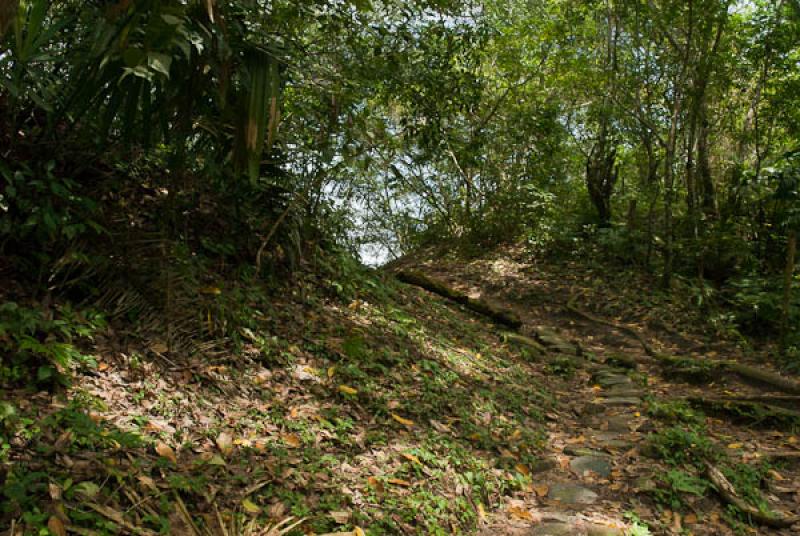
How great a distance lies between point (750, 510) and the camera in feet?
12.0

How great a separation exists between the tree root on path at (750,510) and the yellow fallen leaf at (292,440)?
2838 mm

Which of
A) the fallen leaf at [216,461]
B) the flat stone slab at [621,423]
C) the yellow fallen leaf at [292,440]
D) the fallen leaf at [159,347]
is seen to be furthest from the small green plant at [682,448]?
the fallen leaf at [159,347]

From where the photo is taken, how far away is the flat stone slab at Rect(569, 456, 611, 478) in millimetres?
4322

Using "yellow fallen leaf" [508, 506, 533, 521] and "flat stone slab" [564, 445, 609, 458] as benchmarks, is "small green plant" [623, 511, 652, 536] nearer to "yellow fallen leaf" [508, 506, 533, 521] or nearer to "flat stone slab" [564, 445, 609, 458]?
"yellow fallen leaf" [508, 506, 533, 521]

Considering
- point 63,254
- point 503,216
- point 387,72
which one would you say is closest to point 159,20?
point 63,254

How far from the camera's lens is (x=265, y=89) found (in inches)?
131

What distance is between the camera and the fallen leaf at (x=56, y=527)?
6.97ft

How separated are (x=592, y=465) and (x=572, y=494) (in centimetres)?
57

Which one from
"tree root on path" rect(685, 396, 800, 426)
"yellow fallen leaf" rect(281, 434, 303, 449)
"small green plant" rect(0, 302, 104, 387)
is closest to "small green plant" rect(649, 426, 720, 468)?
"tree root on path" rect(685, 396, 800, 426)

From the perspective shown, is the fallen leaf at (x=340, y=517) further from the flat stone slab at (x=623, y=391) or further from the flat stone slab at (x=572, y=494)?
the flat stone slab at (x=623, y=391)

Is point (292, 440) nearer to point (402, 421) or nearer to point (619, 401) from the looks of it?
point (402, 421)

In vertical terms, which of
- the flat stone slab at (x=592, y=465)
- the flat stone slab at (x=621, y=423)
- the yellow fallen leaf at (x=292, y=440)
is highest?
the yellow fallen leaf at (x=292, y=440)

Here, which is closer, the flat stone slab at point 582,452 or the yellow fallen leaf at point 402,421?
the yellow fallen leaf at point 402,421

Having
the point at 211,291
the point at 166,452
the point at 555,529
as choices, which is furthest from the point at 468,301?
the point at 166,452
